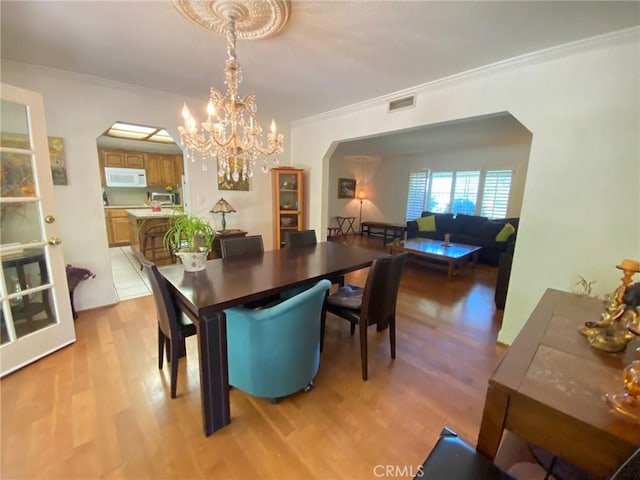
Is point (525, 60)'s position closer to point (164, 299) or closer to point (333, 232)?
point (164, 299)

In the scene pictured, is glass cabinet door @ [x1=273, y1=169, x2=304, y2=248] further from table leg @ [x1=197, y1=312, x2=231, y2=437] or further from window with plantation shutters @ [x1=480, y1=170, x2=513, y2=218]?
window with plantation shutters @ [x1=480, y1=170, x2=513, y2=218]

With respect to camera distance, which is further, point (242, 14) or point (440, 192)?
point (440, 192)

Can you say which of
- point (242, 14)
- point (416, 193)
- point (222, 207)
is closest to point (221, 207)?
point (222, 207)

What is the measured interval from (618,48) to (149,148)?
7.02 m

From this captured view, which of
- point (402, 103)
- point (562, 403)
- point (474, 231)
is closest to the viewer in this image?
point (562, 403)

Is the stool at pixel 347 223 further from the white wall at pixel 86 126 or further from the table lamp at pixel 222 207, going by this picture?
the white wall at pixel 86 126

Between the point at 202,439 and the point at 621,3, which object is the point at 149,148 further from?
the point at 621,3

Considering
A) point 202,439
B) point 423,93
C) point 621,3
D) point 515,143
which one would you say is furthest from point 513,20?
point 515,143

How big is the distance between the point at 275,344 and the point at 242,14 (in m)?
1.93

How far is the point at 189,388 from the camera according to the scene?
5.75 feet

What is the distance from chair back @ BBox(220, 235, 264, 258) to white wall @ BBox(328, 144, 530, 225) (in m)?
5.45

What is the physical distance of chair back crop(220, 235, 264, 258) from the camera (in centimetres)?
230

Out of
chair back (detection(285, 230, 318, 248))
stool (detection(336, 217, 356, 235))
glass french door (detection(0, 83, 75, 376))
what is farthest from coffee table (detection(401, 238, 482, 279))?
glass french door (detection(0, 83, 75, 376))

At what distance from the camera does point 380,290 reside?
1.87 metres
